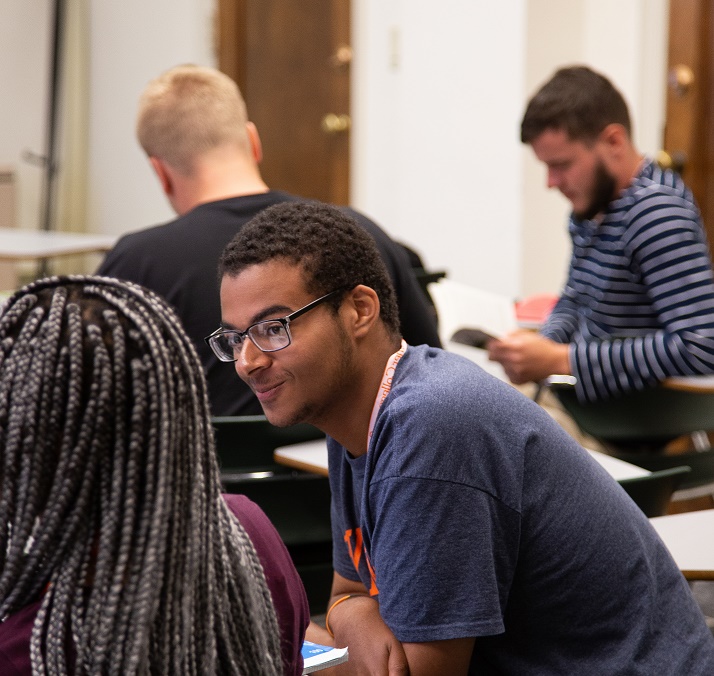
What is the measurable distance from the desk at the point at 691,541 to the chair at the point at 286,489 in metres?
0.72

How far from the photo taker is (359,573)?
151cm

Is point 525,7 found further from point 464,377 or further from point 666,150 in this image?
point 464,377

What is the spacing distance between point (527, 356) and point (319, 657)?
5.01ft

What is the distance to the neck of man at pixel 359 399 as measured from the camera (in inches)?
55.6

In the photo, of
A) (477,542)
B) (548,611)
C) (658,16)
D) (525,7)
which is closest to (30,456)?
(477,542)

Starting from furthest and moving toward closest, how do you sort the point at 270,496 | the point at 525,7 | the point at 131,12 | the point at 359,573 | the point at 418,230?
the point at 131,12
the point at 418,230
the point at 525,7
the point at 270,496
the point at 359,573

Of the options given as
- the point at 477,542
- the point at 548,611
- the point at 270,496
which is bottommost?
the point at 270,496

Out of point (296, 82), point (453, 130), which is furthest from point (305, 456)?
point (296, 82)

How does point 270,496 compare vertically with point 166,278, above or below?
below

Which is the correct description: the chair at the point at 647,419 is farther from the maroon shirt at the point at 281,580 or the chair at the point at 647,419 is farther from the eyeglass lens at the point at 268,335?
the maroon shirt at the point at 281,580

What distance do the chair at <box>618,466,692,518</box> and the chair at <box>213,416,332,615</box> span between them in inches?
26.6

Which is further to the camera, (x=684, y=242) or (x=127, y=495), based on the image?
(x=684, y=242)

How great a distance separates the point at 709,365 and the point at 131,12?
5.29 metres

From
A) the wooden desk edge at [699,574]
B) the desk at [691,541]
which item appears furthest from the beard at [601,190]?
the wooden desk edge at [699,574]
